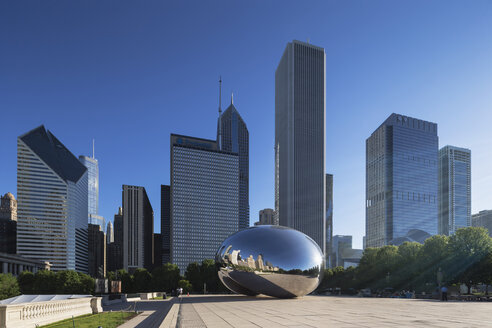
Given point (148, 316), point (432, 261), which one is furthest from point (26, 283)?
point (432, 261)

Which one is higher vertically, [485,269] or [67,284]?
[485,269]

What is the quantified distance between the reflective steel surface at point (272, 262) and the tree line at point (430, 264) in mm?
24966

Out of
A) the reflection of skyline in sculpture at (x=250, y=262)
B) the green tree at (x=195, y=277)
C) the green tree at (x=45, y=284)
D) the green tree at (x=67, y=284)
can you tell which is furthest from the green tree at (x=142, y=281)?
the reflection of skyline in sculpture at (x=250, y=262)

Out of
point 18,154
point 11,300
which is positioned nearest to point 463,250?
point 11,300

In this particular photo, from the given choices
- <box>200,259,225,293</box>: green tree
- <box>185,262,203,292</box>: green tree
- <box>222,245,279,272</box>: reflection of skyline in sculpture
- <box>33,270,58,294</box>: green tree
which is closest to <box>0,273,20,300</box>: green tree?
<box>33,270,58,294</box>: green tree

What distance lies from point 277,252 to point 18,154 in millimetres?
195682

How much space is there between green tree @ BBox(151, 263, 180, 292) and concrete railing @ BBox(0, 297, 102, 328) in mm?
64742

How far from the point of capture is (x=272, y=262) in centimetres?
3428

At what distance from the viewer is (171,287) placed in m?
86.4

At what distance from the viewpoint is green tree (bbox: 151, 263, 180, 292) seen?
86.7 meters

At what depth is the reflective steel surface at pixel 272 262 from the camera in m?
34.3

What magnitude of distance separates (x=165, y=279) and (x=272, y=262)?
60485 millimetres

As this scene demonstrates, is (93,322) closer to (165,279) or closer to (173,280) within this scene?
(173,280)

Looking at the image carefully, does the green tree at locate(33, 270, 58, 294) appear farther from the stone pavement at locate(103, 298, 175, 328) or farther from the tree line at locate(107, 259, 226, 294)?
the stone pavement at locate(103, 298, 175, 328)
